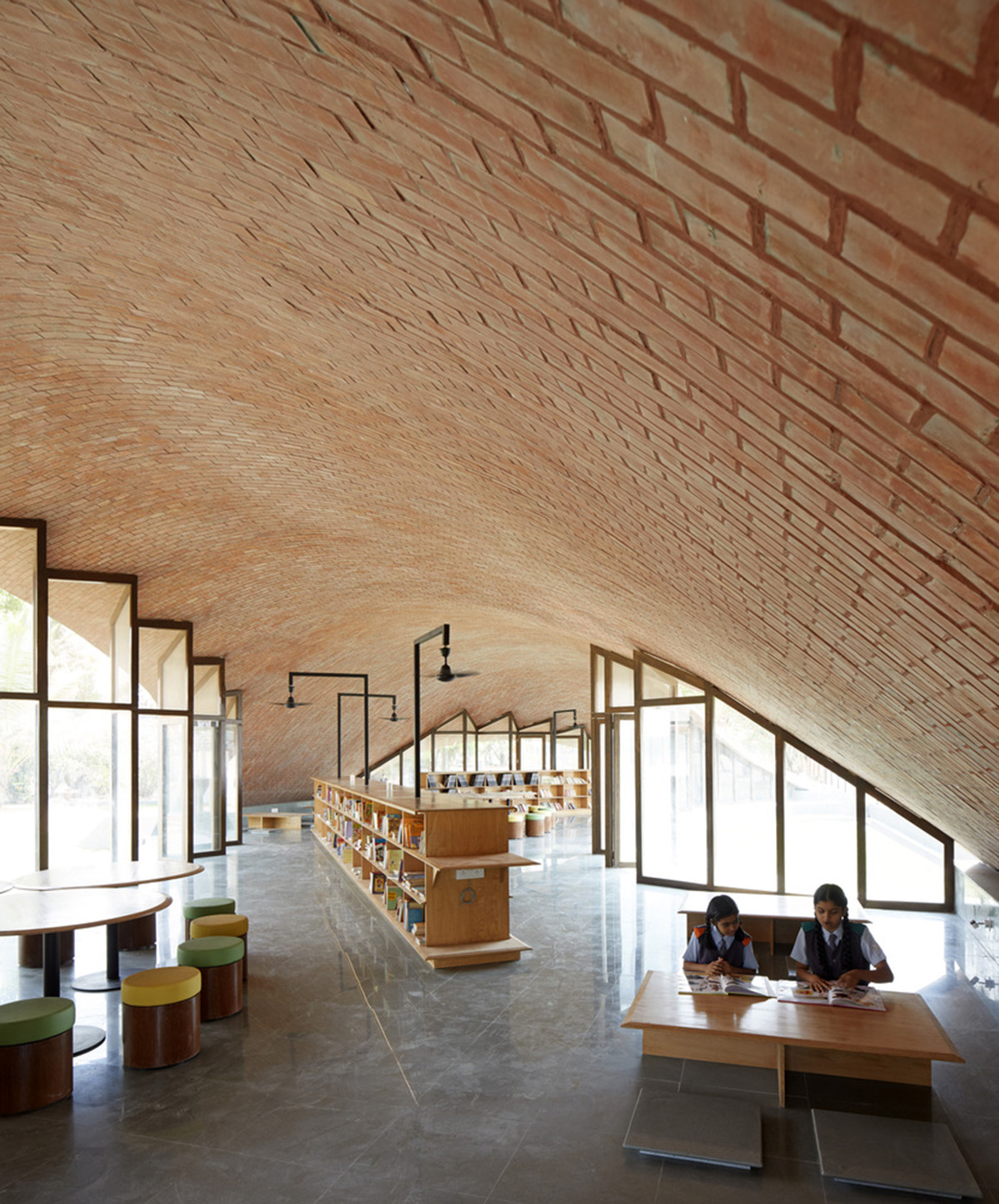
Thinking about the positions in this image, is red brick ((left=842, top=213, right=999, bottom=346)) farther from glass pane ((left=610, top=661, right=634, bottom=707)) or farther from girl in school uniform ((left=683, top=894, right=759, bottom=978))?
glass pane ((left=610, top=661, right=634, bottom=707))

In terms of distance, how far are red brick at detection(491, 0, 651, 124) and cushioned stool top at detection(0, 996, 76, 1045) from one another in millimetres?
6027

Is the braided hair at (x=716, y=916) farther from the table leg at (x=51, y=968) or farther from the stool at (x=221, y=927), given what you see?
the table leg at (x=51, y=968)

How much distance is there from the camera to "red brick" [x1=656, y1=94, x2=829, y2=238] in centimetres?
136

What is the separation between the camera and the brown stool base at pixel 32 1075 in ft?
17.8

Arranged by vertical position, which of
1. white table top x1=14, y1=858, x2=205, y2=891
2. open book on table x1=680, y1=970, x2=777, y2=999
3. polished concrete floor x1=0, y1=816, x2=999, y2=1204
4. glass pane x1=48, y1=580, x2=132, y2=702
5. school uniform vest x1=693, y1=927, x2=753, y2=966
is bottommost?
polished concrete floor x1=0, y1=816, x2=999, y2=1204

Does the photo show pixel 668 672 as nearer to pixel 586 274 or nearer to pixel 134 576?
pixel 134 576

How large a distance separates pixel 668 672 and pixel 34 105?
11549 millimetres

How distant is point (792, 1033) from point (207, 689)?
617 inches

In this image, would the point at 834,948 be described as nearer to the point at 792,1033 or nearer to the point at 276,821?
the point at 792,1033

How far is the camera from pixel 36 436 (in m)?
8.79

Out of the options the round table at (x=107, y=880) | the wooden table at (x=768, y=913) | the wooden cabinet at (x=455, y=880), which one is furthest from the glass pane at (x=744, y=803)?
the round table at (x=107, y=880)

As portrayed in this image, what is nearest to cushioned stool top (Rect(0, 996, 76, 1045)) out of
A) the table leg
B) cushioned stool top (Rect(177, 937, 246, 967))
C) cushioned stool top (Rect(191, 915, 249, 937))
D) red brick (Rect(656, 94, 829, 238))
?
the table leg

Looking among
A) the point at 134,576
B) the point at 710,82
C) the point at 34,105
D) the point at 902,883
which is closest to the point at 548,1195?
the point at 710,82

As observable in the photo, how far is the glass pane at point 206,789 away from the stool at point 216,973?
35.4 ft
